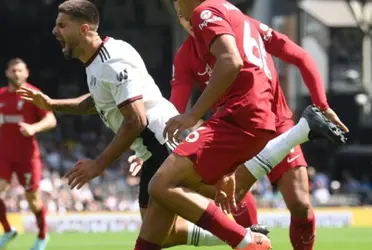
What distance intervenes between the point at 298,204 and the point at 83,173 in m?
2.00

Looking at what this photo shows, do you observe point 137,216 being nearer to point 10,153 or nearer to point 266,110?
point 10,153

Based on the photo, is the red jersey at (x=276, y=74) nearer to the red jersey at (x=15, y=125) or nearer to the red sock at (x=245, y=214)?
the red sock at (x=245, y=214)

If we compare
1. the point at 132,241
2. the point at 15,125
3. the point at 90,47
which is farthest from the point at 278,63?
the point at 90,47

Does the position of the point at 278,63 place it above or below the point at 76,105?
below

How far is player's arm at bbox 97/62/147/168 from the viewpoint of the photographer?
6145mm

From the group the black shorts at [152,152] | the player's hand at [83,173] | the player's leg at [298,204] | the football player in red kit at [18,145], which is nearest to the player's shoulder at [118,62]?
the black shorts at [152,152]

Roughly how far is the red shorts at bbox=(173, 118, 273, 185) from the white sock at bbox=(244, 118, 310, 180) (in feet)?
2.68

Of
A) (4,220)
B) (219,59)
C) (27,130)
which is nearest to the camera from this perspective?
(219,59)

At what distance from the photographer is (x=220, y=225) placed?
5.99 metres

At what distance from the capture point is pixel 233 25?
19.6ft

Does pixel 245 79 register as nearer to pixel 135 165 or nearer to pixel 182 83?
pixel 135 165

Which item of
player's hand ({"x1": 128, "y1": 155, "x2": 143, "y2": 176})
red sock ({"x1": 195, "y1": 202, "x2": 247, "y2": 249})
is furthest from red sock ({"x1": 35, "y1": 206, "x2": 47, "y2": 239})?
red sock ({"x1": 195, "y1": 202, "x2": 247, "y2": 249})

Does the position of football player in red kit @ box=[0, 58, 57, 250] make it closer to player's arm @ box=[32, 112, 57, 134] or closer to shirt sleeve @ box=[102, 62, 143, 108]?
player's arm @ box=[32, 112, 57, 134]

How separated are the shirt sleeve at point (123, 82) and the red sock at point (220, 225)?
0.85 m
